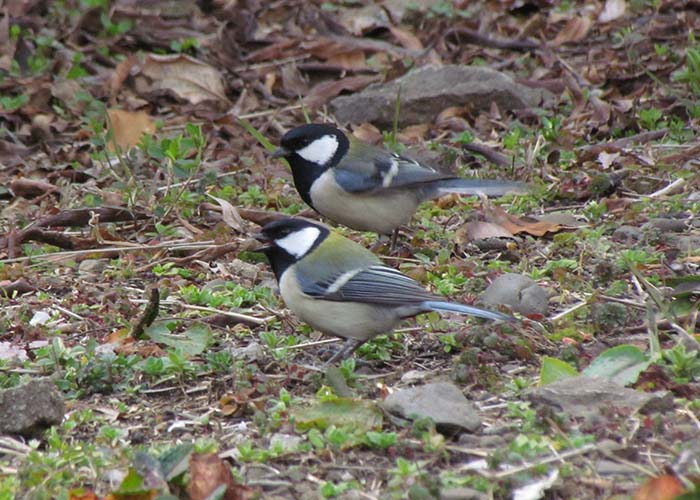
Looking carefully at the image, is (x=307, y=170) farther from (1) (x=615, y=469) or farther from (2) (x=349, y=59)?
(1) (x=615, y=469)

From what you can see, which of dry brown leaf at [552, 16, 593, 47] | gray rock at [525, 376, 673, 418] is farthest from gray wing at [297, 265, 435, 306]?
dry brown leaf at [552, 16, 593, 47]

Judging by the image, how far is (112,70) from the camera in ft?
31.4

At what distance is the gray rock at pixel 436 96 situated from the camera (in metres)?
8.48

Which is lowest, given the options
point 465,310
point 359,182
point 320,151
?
point 359,182

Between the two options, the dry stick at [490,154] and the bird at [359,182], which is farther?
the dry stick at [490,154]

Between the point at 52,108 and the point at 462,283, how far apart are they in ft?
15.2

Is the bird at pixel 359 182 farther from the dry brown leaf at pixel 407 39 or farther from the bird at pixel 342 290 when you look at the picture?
the dry brown leaf at pixel 407 39

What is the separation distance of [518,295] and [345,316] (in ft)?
2.72

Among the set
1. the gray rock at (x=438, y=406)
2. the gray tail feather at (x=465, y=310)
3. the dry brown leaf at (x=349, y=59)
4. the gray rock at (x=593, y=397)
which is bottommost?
the dry brown leaf at (x=349, y=59)

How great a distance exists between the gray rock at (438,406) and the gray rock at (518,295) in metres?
1.09

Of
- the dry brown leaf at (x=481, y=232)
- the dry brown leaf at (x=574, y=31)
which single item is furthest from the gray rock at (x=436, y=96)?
the dry brown leaf at (x=481, y=232)

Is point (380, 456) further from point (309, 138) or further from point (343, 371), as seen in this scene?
point (309, 138)

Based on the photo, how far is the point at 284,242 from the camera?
519 cm

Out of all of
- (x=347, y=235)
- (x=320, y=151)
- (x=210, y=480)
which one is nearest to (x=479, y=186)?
(x=320, y=151)
